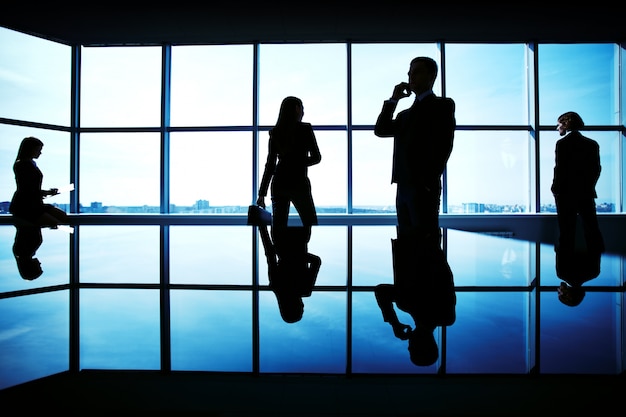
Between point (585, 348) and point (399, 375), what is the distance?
0.41 meters

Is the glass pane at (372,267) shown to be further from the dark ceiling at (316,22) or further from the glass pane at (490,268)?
the dark ceiling at (316,22)

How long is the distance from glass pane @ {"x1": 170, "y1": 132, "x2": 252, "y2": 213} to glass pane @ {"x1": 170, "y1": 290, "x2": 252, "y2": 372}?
5446 millimetres

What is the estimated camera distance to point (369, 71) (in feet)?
20.6

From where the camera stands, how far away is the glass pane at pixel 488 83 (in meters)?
6.13

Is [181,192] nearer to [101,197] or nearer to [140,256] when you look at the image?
[101,197]

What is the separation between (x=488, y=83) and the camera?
20.9ft

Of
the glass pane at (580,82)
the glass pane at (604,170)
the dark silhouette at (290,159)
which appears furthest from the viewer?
the glass pane at (580,82)

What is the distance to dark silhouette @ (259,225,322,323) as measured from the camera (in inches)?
35.6

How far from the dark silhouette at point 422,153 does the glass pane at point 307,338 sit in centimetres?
110

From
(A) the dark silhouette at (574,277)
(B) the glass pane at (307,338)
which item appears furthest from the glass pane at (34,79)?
(A) the dark silhouette at (574,277)

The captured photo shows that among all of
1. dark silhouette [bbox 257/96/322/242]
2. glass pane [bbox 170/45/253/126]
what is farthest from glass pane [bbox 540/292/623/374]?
glass pane [bbox 170/45/253/126]

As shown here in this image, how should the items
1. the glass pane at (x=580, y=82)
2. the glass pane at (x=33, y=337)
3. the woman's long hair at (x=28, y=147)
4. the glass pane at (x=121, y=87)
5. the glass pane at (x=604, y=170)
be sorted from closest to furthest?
the glass pane at (x=33, y=337)
the woman's long hair at (x=28, y=147)
the glass pane at (x=604, y=170)
the glass pane at (x=580, y=82)
the glass pane at (x=121, y=87)

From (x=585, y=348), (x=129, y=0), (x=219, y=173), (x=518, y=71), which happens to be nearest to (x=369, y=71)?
(x=518, y=71)

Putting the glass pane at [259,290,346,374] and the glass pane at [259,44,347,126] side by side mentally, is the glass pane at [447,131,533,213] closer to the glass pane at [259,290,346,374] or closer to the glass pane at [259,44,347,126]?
the glass pane at [259,44,347,126]
